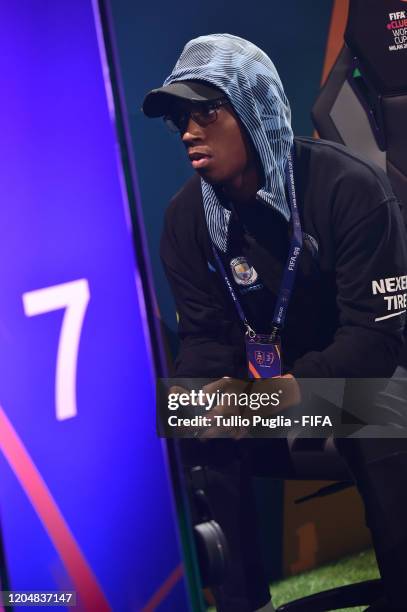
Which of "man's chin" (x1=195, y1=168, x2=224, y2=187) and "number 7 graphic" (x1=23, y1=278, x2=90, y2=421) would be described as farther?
"man's chin" (x1=195, y1=168, x2=224, y2=187)

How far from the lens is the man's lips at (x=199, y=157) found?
5.82 ft

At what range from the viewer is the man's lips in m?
1.77

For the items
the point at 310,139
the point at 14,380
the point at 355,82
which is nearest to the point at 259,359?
the point at 310,139

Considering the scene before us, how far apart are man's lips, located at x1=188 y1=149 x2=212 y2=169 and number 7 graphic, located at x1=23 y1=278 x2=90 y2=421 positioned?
3.56 ft

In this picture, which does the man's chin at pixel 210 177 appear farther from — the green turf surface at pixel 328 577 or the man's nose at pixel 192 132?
the green turf surface at pixel 328 577

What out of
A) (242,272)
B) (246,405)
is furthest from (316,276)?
(246,405)

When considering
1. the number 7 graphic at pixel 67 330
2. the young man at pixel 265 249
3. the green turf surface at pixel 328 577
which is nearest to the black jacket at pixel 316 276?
the young man at pixel 265 249

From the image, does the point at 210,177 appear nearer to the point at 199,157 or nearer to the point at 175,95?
the point at 199,157

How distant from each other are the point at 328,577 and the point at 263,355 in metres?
0.76

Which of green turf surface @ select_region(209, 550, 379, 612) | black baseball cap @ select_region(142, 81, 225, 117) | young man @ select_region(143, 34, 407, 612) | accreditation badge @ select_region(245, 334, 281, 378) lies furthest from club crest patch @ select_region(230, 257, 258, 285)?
green turf surface @ select_region(209, 550, 379, 612)

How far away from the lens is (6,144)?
741mm

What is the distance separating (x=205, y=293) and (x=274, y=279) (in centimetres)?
16

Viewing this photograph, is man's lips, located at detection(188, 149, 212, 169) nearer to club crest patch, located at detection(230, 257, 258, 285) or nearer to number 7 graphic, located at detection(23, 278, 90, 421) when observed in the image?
club crest patch, located at detection(230, 257, 258, 285)

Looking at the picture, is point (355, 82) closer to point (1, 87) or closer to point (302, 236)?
point (302, 236)
